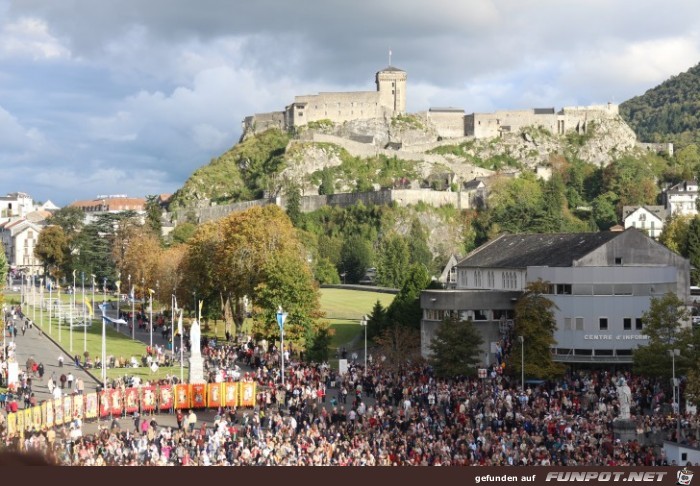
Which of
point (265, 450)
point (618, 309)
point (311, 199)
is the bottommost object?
point (265, 450)

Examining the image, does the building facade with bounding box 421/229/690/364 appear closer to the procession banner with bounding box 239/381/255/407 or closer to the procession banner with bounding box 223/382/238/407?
the procession banner with bounding box 239/381/255/407

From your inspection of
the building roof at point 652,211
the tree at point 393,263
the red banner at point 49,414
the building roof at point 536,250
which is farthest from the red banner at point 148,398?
the building roof at point 652,211

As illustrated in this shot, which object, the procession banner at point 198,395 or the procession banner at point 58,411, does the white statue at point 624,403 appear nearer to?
the procession banner at point 198,395

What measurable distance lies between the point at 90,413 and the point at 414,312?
29.6 metres

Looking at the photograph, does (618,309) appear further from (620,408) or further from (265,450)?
(265,450)

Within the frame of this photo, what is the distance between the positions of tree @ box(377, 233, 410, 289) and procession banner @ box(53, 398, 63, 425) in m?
77.9

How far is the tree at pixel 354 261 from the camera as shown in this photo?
13262cm

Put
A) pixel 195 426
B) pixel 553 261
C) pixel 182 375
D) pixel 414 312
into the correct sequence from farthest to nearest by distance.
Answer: pixel 414 312 < pixel 553 261 < pixel 182 375 < pixel 195 426

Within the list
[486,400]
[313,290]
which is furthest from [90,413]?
[313,290]

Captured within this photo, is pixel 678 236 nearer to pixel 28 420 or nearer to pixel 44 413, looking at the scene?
pixel 44 413

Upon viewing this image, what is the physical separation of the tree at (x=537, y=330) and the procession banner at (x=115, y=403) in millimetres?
19689

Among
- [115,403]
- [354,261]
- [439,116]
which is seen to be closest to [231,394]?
[115,403]

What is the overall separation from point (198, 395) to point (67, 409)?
247 inches

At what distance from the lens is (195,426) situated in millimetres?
42438
